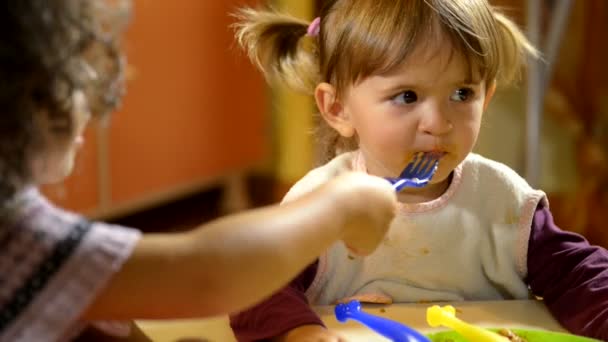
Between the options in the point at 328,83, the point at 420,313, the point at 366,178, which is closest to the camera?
the point at 366,178

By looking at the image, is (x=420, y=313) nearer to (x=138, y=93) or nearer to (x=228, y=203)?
(x=138, y=93)

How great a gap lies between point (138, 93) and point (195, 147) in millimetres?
297

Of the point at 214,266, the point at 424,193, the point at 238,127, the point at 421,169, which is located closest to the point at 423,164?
the point at 421,169

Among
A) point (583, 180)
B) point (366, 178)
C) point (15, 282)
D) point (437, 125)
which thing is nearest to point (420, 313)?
point (437, 125)

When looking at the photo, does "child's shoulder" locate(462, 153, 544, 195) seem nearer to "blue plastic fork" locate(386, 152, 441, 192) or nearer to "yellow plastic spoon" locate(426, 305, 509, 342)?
"blue plastic fork" locate(386, 152, 441, 192)

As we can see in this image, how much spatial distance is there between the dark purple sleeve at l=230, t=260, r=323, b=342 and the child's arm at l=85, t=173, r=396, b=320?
0.25 meters

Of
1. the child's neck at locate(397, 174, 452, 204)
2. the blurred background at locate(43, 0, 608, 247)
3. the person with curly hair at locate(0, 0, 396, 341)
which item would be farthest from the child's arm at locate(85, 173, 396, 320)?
the blurred background at locate(43, 0, 608, 247)

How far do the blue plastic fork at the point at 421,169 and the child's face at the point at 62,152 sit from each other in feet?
1.35

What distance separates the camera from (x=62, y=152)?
0.60 metres

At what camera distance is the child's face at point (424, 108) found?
964 mm

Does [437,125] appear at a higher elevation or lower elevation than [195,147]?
higher

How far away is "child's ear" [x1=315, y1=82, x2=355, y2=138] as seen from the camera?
107 centimetres

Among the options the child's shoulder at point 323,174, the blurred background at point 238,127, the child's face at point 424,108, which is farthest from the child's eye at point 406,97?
the blurred background at point 238,127

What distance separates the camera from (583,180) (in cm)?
262
